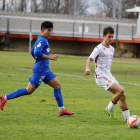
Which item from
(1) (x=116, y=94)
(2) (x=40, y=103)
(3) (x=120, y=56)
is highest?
(1) (x=116, y=94)

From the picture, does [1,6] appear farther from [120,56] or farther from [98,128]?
[98,128]

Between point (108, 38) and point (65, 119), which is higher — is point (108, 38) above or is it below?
above

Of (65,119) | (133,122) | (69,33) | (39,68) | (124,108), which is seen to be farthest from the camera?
(69,33)

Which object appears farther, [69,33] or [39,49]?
[69,33]

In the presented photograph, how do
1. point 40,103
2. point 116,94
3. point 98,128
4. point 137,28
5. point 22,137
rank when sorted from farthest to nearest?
1. point 137,28
2. point 40,103
3. point 116,94
4. point 98,128
5. point 22,137

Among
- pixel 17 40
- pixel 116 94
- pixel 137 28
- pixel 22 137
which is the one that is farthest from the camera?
pixel 17 40

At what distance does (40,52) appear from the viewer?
732cm

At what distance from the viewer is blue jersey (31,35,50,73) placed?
736 cm

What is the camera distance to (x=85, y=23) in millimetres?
41375

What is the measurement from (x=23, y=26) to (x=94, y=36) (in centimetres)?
763

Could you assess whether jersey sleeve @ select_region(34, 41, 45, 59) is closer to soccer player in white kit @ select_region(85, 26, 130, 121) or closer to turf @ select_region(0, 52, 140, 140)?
soccer player in white kit @ select_region(85, 26, 130, 121)

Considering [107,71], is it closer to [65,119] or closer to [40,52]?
[65,119]

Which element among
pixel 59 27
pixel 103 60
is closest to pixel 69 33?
pixel 59 27

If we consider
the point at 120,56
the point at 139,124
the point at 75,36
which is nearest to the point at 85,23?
the point at 75,36
